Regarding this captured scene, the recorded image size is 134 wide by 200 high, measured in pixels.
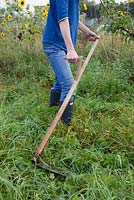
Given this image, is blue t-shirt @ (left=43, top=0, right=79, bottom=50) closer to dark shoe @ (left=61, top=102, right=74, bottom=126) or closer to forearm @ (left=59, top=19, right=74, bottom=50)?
forearm @ (left=59, top=19, right=74, bottom=50)

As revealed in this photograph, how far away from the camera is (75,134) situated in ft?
10.2

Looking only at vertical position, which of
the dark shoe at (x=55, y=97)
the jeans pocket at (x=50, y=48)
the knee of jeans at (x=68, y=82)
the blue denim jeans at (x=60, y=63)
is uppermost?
the jeans pocket at (x=50, y=48)

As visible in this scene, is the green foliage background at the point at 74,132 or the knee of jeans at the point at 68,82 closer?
the green foliage background at the point at 74,132

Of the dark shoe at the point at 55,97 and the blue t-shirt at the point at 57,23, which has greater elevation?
the blue t-shirt at the point at 57,23

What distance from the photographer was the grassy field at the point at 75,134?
2.33m

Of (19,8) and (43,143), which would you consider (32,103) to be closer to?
(43,143)

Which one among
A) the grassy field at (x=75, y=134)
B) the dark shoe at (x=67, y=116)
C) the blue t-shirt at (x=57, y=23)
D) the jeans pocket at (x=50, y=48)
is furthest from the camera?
the dark shoe at (x=67, y=116)

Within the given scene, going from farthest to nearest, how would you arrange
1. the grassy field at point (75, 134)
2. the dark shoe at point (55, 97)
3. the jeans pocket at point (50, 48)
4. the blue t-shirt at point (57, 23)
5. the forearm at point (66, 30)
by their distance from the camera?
the dark shoe at point (55, 97) < the jeans pocket at point (50, 48) < the blue t-shirt at point (57, 23) < the forearm at point (66, 30) < the grassy field at point (75, 134)

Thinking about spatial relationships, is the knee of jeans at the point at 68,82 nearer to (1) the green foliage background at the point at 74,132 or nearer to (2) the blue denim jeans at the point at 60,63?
(2) the blue denim jeans at the point at 60,63

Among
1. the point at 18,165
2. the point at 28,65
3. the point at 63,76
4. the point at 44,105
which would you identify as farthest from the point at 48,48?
the point at 28,65

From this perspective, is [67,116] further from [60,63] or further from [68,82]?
[60,63]

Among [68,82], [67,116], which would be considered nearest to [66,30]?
[68,82]

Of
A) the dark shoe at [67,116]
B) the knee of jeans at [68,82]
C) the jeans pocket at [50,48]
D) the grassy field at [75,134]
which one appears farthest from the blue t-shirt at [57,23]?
the grassy field at [75,134]

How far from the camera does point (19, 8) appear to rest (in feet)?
17.6
